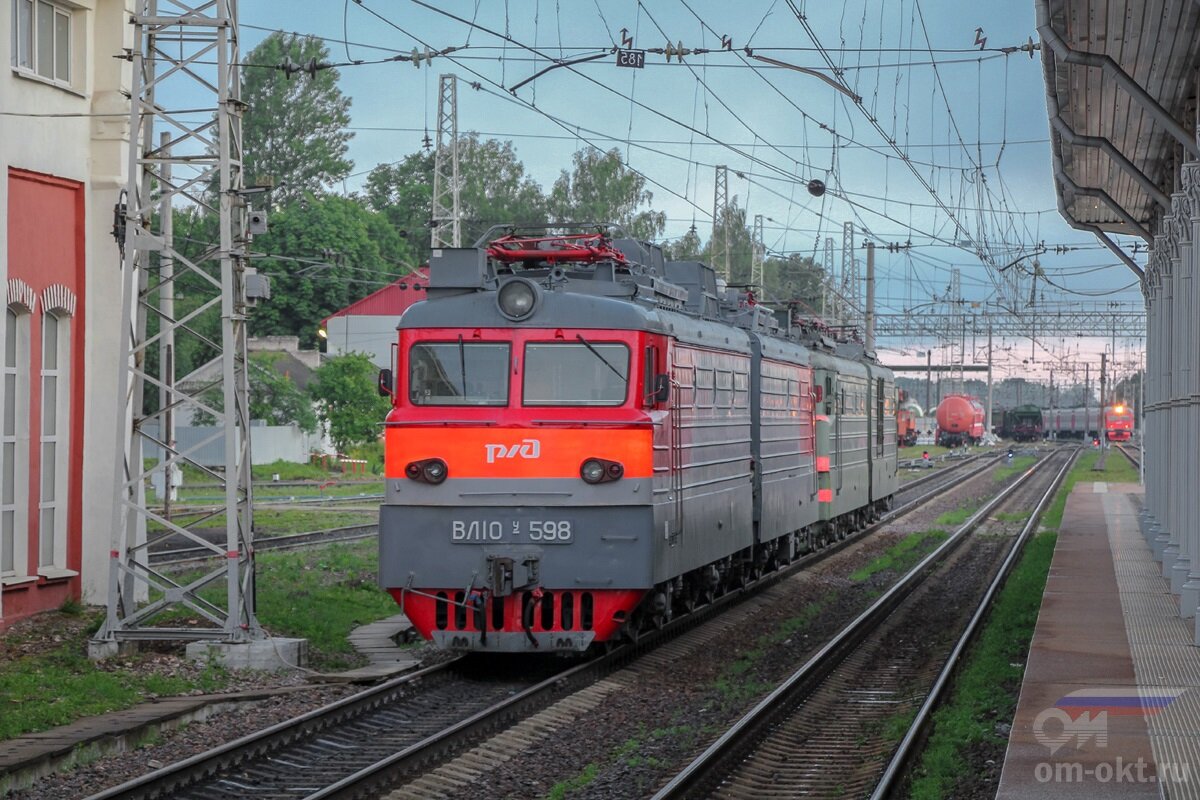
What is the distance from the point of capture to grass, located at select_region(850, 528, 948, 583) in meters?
24.5

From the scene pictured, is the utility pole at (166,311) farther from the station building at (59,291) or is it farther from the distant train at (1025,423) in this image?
the distant train at (1025,423)

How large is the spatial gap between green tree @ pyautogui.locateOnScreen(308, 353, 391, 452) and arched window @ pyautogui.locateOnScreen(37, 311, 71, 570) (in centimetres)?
3683

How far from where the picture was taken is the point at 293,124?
7494cm

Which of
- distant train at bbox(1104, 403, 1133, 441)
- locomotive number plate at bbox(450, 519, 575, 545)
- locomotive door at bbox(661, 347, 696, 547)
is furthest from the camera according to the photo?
distant train at bbox(1104, 403, 1133, 441)

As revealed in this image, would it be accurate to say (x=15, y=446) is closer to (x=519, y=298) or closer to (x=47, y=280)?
(x=47, y=280)

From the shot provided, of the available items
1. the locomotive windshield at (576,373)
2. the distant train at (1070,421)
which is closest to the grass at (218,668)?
the locomotive windshield at (576,373)

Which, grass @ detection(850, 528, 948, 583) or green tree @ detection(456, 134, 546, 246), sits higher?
green tree @ detection(456, 134, 546, 246)

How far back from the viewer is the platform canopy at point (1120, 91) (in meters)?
14.7

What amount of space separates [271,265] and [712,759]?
208 feet

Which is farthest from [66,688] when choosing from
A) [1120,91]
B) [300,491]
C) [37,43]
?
[300,491]

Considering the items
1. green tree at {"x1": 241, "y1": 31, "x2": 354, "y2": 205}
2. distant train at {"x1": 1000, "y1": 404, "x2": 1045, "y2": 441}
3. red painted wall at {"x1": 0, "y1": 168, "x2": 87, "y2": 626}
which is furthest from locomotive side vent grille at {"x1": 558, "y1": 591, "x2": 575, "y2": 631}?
distant train at {"x1": 1000, "y1": 404, "x2": 1045, "y2": 441}

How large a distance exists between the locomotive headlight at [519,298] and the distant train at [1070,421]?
10237 centimetres

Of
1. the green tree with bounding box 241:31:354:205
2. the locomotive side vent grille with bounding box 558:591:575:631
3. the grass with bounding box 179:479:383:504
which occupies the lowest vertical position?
the grass with bounding box 179:479:383:504

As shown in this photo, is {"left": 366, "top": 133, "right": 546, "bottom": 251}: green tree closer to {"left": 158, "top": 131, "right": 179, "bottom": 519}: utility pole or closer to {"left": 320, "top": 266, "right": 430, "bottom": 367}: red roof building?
{"left": 320, "top": 266, "right": 430, "bottom": 367}: red roof building
